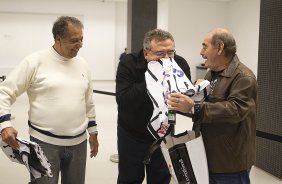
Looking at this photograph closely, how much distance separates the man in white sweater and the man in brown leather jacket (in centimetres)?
80

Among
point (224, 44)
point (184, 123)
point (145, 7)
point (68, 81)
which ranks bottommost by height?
point (184, 123)

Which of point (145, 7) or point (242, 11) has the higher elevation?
point (242, 11)

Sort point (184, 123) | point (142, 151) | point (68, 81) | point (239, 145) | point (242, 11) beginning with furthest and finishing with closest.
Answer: point (242, 11), point (184, 123), point (142, 151), point (68, 81), point (239, 145)

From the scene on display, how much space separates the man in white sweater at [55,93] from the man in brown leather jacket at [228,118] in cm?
80

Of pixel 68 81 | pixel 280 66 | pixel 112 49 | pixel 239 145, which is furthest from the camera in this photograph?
pixel 112 49

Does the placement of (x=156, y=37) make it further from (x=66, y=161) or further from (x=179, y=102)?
(x=66, y=161)

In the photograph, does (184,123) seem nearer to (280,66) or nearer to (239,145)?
(280,66)

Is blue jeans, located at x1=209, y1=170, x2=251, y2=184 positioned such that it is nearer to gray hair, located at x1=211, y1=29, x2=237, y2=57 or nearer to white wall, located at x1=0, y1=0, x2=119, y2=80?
gray hair, located at x1=211, y1=29, x2=237, y2=57

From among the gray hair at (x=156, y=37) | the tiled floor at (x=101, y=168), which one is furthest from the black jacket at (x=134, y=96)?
the tiled floor at (x=101, y=168)

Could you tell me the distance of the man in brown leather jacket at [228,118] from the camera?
1.63 m

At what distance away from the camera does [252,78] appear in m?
1.66

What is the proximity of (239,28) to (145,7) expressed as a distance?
29.5ft

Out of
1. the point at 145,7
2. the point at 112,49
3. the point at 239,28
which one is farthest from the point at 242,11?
the point at 145,7

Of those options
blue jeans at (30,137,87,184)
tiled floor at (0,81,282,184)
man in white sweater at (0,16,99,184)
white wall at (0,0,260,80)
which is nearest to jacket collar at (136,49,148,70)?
man in white sweater at (0,16,99,184)
